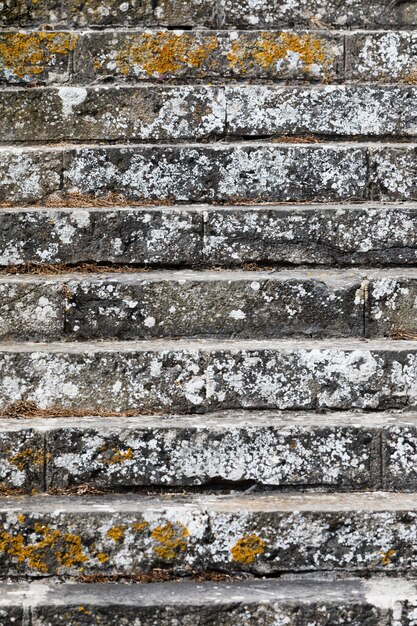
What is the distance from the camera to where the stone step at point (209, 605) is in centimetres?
256

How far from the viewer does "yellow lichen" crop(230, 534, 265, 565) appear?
9.09ft

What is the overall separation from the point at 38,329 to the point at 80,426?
642 mm

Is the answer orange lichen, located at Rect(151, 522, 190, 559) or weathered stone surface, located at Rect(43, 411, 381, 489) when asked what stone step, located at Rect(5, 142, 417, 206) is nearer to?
weathered stone surface, located at Rect(43, 411, 381, 489)

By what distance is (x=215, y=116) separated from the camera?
435 cm

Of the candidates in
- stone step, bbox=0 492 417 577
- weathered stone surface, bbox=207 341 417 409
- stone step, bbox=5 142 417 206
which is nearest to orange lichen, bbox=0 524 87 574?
stone step, bbox=0 492 417 577

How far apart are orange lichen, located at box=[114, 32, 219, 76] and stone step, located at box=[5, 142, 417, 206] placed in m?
0.68

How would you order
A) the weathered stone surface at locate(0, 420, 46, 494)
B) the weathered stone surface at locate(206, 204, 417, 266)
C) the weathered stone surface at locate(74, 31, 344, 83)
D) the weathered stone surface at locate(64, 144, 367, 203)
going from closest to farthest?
the weathered stone surface at locate(0, 420, 46, 494)
the weathered stone surface at locate(206, 204, 417, 266)
the weathered stone surface at locate(64, 144, 367, 203)
the weathered stone surface at locate(74, 31, 344, 83)

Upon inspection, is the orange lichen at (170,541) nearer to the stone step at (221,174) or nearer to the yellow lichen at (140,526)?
the yellow lichen at (140,526)

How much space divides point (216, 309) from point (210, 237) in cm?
43

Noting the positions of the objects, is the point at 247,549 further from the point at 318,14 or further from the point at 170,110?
the point at 318,14

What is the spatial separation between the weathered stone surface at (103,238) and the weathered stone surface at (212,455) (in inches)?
39.3

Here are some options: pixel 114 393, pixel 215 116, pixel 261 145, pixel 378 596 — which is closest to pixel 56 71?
pixel 215 116

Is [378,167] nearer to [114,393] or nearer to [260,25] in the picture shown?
[260,25]


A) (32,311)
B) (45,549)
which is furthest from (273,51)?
(45,549)
